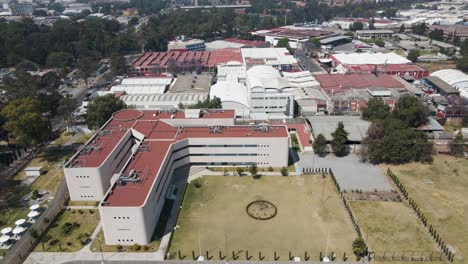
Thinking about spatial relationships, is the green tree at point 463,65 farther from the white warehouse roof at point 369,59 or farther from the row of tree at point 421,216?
the row of tree at point 421,216

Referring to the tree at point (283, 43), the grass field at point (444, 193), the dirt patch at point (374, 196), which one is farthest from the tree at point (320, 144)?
the tree at point (283, 43)

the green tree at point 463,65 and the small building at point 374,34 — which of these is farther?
the small building at point 374,34

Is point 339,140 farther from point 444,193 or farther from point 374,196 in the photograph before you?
point 444,193

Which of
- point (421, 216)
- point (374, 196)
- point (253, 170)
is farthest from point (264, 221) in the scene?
point (421, 216)

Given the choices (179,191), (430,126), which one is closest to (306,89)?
(430,126)

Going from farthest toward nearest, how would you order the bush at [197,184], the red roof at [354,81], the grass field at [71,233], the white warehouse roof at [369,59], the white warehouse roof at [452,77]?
the white warehouse roof at [369,59]
the white warehouse roof at [452,77]
the red roof at [354,81]
the bush at [197,184]
the grass field at [71,233]

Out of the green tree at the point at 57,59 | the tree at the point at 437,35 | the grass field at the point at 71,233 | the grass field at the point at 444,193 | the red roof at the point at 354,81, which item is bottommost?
the grass field at the point at 444,193

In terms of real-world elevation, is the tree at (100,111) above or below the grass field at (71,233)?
above

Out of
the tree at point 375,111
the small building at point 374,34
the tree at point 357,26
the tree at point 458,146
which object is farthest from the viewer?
the tree at point 357,26
